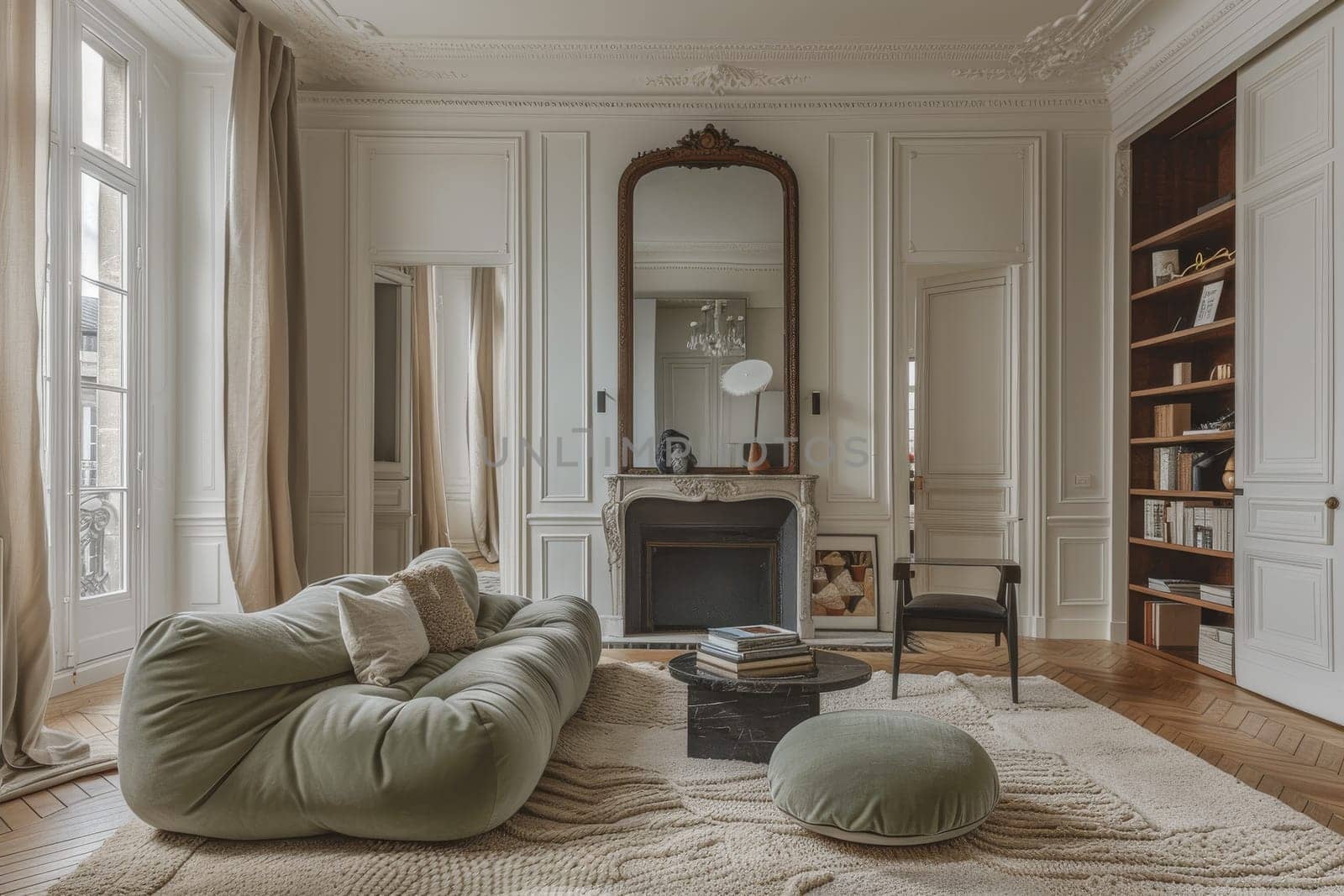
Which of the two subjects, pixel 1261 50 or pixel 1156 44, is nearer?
pixel 1261 50

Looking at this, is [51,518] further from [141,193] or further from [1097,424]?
[1097,424]

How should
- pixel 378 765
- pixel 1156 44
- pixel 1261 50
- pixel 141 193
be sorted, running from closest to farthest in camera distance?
pixel 378 765
pixel 1261 50
pixel 141 193
pixel 1156 44

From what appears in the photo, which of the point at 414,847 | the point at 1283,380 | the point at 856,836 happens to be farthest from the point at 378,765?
the point at 1283,380

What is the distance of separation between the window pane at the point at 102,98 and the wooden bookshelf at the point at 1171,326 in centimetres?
544

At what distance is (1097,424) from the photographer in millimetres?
5305

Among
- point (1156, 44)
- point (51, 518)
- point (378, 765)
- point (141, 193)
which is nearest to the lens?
point (378, 765)

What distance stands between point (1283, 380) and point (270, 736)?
4.21 m

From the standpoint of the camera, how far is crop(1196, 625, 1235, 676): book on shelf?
428 cm

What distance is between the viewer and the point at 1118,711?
3678 mm

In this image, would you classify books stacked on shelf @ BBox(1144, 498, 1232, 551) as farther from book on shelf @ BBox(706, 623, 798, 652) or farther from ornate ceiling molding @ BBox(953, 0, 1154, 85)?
book on shelf @ BBox(706, 623, 798, 652)

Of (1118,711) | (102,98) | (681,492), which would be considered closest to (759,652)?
(1118,711)

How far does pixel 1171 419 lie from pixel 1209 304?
2.13 ft

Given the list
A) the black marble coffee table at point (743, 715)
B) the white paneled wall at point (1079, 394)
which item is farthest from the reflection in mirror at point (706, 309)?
the black marble coffee table at point (743, 715)

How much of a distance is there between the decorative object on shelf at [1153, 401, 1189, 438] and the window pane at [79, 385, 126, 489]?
5469mm
